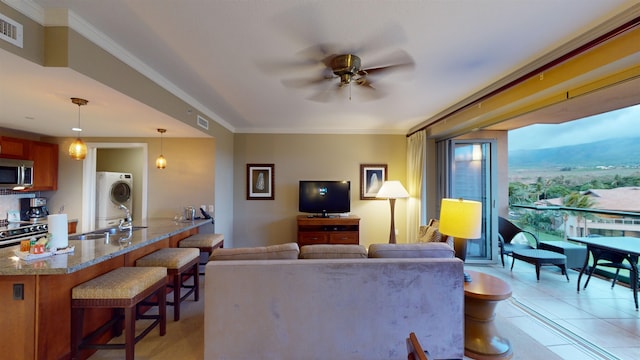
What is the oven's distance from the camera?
3085mm

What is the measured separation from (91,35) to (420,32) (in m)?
2.39

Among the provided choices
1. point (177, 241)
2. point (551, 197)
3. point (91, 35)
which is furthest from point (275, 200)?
point (551, 197)

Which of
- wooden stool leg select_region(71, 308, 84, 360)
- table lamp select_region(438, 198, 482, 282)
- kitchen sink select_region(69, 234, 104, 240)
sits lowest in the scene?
wooden stool leg select_region(71, 308, 84, 360)

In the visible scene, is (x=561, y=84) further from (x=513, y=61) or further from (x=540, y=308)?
(x=540, y=308)

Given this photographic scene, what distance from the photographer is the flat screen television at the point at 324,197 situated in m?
4.91

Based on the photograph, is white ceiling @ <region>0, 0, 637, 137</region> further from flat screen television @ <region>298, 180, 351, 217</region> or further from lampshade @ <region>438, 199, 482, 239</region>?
flat screen television @ <region>298, 180, 351, 217</region>

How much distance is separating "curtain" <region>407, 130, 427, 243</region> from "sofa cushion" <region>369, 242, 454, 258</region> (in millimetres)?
2445

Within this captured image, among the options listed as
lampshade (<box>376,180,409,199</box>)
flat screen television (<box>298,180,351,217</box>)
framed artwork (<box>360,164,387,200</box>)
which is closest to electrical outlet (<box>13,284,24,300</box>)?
flat screen television (<box>298,180,351,217</box>)

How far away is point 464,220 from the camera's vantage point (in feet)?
7.02

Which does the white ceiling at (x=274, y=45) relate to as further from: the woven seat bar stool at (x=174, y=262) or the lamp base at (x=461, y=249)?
the lamp base at (x=461, y=249)

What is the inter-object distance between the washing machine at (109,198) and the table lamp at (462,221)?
498 centimetres

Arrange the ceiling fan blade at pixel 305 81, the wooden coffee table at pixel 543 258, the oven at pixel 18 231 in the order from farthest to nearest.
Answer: the wooden coffee table at pixel 543 258 < the oven at pixel 18 231 < the ceiling fan blade at pixel 305 81

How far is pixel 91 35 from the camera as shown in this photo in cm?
181

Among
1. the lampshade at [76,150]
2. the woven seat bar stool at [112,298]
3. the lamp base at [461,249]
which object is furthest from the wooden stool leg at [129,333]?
the lamp base at [461,249]
